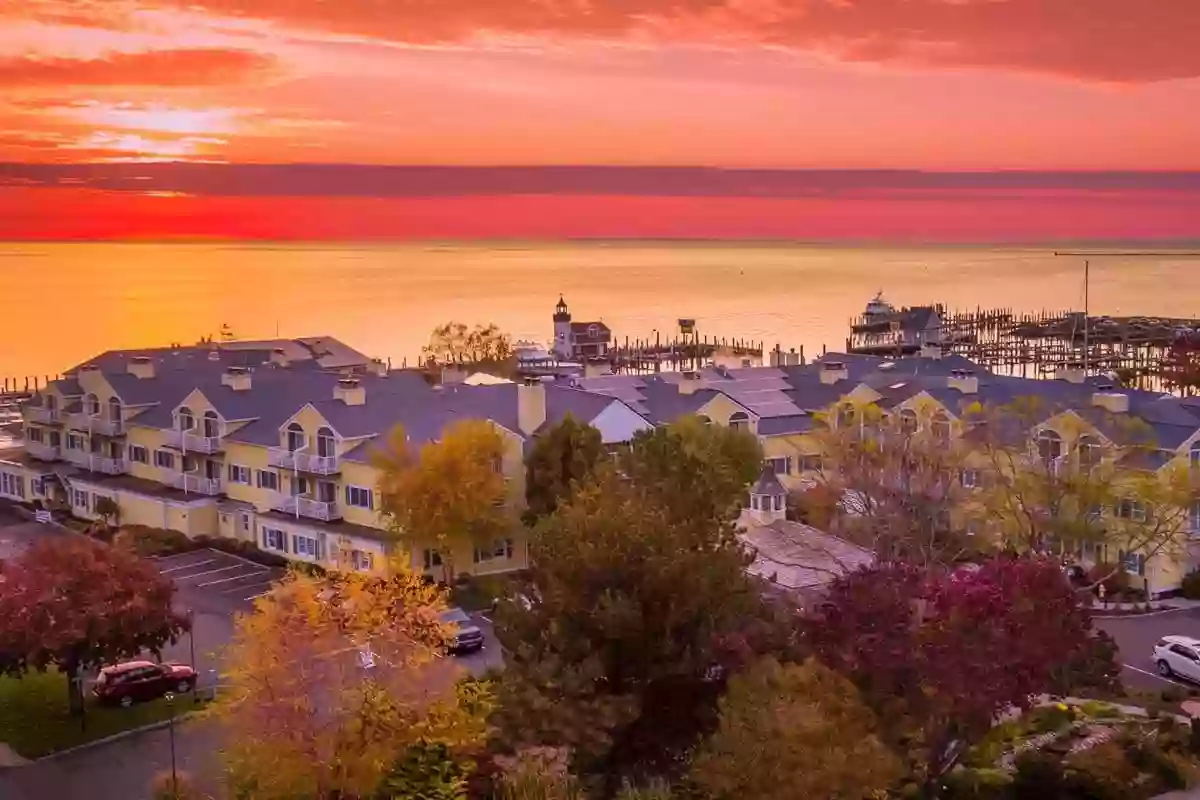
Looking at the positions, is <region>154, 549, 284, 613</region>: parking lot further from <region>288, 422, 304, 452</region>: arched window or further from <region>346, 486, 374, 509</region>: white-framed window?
<region>288, 422, 304, 452</region>: arched window

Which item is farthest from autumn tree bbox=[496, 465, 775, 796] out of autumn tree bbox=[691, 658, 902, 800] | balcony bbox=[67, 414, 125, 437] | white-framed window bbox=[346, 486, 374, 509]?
balcony bbox=[67, 414, 125, 437]

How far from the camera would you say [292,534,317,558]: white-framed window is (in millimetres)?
39312

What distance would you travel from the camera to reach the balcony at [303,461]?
3962cm

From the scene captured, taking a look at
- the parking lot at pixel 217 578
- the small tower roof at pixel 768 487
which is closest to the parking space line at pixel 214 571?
the parking lot at pixel 217 578

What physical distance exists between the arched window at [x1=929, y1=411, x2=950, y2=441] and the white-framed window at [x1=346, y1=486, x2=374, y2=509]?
55.1 feet

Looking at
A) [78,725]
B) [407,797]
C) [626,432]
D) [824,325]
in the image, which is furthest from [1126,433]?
[824,325]

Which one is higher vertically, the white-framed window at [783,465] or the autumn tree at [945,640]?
the autumn tree at [945,640]

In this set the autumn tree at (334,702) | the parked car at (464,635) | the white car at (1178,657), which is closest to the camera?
the autumn tree at (334,702)

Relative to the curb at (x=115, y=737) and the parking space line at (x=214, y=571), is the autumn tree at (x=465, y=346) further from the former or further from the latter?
the curb at (x=115, y=737)

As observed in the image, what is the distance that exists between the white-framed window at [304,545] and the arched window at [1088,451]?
22.1 meters

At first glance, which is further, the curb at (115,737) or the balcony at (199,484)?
the balcony at (199,484)

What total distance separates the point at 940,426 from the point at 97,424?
98.8ft

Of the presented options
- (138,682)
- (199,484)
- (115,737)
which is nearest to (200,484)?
(199,484)

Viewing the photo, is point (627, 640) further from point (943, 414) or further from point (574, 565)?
point (943, 414)
